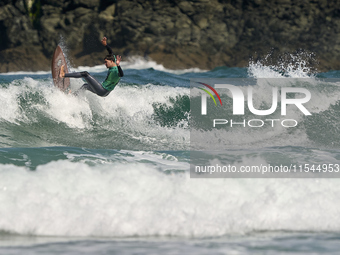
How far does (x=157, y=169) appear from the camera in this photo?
18.2ft

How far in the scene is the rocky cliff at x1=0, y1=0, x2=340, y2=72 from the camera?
24.7 meters

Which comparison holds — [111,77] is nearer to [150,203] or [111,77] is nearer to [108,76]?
[108,76]

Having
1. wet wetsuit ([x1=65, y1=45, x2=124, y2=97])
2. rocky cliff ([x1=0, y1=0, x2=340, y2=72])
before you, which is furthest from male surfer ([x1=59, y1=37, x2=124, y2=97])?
rocky cliff ([x1=0, y1=0, x2=340, y2=72])

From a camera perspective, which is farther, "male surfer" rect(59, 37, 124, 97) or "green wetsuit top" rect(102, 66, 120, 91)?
"green wetsuit top" rect(102, 66, 120, 91)

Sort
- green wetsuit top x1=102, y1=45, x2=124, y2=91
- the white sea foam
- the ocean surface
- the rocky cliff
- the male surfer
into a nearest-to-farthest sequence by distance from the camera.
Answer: the ocean surface
the white sea foam
the male surfer
green wetsuit top x1=102, y1=45, x2=124, y2=91
the rocky cliff

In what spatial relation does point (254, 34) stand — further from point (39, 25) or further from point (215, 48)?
point (39, 25)

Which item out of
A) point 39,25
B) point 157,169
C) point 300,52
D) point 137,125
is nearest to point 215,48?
point 300,52

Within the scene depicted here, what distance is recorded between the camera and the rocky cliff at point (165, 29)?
80.9 feet

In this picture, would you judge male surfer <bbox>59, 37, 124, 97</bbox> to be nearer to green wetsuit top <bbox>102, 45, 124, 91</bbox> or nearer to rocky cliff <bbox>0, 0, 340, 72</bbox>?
green wetsuit top <bbox>102, 45, 124, 91</bbox>

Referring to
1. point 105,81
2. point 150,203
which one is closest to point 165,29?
point 105,81

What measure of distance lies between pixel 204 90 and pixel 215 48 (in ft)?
45.4

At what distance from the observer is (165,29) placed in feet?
81.6

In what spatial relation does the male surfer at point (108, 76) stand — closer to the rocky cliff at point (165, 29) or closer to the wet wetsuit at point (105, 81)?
the wet wetsuit at point (105, 81)

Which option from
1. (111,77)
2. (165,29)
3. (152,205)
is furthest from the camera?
(165,29)
